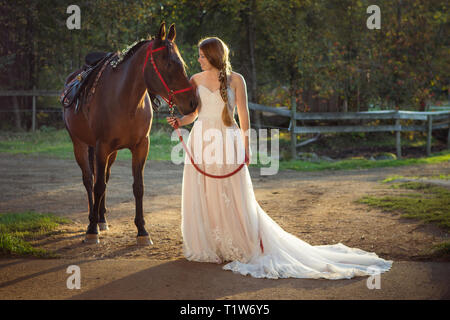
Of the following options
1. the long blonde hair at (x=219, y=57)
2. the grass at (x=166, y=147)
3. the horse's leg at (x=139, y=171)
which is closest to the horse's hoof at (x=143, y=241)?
the horse's leg at (x=139, y=171)

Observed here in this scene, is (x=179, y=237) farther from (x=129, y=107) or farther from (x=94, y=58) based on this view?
(x=94, y=58)

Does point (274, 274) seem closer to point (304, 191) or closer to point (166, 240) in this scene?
point (166, 240)

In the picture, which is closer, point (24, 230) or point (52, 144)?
point (24, 230)

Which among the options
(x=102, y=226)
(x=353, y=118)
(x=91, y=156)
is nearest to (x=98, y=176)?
(x=102, y=226)

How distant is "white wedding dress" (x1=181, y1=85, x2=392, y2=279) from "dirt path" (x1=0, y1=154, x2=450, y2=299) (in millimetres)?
212

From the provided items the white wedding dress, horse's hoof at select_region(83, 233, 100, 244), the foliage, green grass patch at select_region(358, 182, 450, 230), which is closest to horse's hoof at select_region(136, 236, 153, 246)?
horse's hoof at select_region(83, 233, 100, 244)

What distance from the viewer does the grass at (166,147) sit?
1094cm

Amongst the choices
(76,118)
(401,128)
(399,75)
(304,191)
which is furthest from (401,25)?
(76,118)

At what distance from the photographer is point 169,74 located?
13.4 feet

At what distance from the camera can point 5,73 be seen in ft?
53.4

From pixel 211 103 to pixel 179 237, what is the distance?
164 cm

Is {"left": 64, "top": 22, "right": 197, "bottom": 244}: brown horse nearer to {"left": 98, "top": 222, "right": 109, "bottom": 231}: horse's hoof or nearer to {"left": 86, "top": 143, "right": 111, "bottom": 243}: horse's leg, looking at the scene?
{"left": 86, "top": 143, "right": 111, "bottom": 243}: horse's leg

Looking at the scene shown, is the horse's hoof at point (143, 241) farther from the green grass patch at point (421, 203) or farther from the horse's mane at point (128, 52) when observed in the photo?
the green grass patch at point (421, 203)

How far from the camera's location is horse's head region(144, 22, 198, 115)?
399 centimetres
